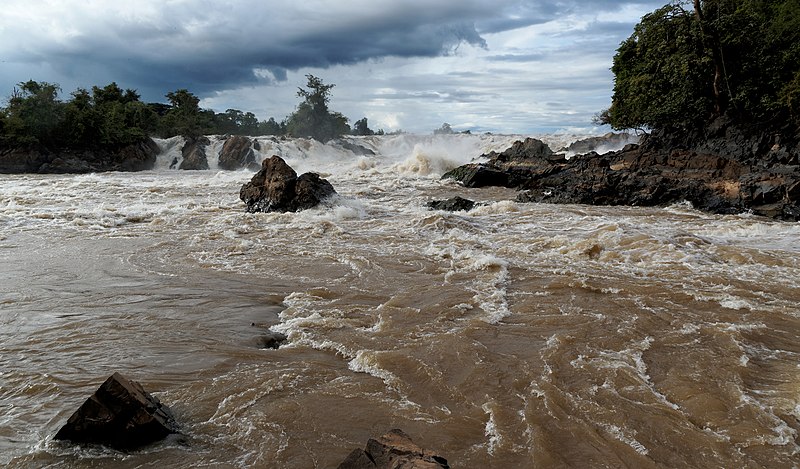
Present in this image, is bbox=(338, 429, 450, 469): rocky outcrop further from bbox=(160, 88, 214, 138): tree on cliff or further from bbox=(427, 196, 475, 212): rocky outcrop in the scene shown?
bbox=(160, 88, 214, 138): tree on cliff

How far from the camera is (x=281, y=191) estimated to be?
1489 cm

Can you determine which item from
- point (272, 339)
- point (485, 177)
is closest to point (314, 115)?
point (485, 177)

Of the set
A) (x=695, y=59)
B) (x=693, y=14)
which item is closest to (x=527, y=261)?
(x=695, y=59)

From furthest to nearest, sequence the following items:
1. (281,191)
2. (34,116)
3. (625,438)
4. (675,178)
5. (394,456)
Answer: (34,116), (675,178), (281,191), (625,438), (394,456)

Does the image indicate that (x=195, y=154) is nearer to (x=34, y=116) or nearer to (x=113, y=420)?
(x=34, y=116)

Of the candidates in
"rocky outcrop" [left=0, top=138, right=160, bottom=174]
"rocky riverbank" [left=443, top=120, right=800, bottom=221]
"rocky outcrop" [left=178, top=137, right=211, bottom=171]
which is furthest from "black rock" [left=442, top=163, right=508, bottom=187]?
"rocky outcrop" [left=0, top=138, right=160, bottom=174]

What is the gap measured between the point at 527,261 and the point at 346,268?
10.7ft

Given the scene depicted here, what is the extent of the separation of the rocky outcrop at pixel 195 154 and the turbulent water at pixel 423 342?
2635 cm

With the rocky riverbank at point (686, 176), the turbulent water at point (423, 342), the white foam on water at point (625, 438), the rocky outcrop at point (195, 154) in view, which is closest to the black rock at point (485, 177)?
the rocky riverbank at point (686, 176)

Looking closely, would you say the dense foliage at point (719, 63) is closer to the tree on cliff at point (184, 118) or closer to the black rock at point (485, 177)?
the black rock at point (485, 177)

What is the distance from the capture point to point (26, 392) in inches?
164

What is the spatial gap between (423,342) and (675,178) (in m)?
14.7

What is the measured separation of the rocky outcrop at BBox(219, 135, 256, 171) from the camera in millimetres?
37500

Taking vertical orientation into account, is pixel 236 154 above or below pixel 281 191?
above
